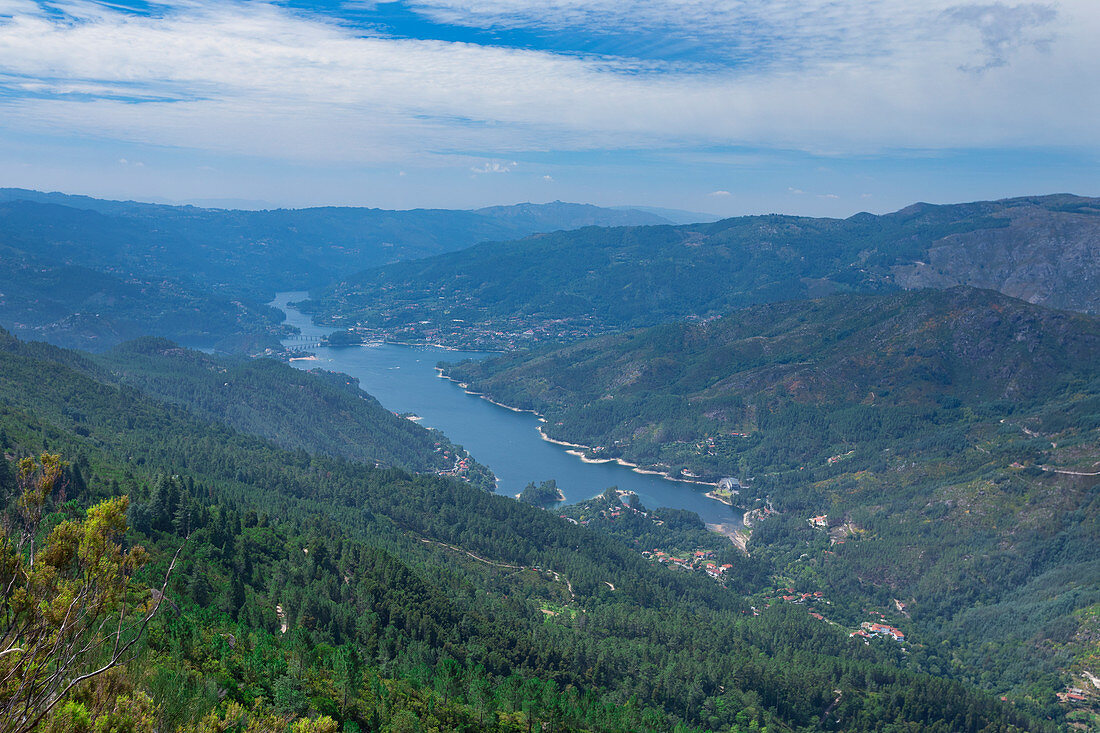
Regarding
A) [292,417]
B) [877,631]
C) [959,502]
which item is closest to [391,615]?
[877,631]

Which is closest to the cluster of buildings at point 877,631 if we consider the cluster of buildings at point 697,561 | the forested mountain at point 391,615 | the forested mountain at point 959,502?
the forested mountain at point 959,502

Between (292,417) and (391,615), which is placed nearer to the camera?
(391,615)

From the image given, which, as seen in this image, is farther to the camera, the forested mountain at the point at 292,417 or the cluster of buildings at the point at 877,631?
the forested mountain at the point at 292,417

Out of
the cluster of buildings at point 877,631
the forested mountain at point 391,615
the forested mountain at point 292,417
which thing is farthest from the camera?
the forested mountain at point 292,417

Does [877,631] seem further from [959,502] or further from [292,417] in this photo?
[292,417]

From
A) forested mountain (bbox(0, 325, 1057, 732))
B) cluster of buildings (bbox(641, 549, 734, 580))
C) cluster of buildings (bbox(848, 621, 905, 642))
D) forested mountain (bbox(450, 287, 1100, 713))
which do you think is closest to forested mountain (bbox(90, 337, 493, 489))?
forested mountain (bbox(0, 325, 1057, 732))

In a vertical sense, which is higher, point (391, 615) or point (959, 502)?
point (391, 615)

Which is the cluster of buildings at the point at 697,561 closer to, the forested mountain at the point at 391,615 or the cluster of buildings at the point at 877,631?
the forested mountain at the point at 391,615

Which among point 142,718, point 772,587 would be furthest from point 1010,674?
point 142,718
